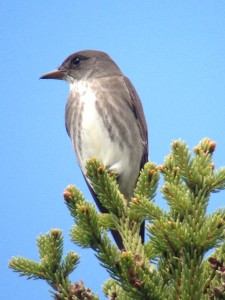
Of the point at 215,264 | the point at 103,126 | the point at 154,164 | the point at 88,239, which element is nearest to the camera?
the point at 215,264

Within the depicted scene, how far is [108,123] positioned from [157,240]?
295 centimetres

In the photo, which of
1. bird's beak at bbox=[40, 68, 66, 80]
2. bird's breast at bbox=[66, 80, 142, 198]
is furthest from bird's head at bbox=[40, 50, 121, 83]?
bird's breast at bbox=[66, 80, 142, 198]

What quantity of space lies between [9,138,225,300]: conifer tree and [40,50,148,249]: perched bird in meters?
2.31

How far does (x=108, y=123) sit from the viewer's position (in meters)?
5.43

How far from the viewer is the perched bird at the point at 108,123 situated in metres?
5.43

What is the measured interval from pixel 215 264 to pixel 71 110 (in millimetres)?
3414

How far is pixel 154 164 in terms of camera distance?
311 centimetres

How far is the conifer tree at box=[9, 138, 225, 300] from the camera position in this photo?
2400 millimetres

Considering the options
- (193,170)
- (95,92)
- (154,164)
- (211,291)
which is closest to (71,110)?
(95,92)

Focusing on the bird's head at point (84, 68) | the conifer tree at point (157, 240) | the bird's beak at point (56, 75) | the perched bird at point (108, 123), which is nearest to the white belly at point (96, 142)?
the perched bird at point (108, 123)

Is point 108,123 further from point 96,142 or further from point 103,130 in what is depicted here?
point 96,142

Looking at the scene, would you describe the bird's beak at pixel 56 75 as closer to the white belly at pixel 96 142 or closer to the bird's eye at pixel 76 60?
the bird's eye at pixel 76 60

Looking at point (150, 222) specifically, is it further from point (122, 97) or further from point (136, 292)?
point (122, 97)

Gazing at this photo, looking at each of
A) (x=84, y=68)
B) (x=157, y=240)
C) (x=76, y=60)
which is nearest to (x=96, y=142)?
(x=84, y=68)
